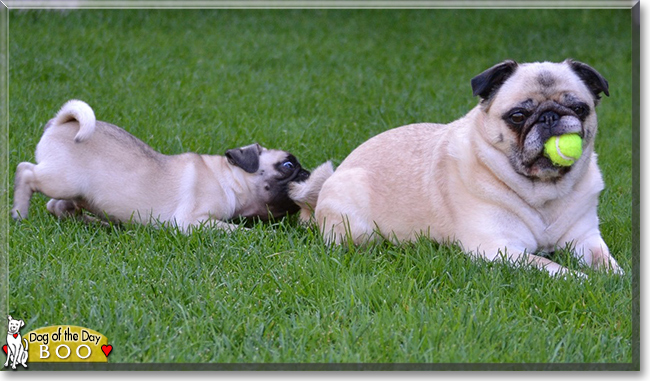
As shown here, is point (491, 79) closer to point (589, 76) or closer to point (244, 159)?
point (589, 76)

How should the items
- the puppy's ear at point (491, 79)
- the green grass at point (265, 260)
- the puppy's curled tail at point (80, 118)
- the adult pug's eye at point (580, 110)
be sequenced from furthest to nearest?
1. the puppy's curled tail at point (80, 118)
2. the puppy's ear at point (491, 79)
3. the adult pug's eye at point (580, 110)
4. the green grass at point (265, 260)

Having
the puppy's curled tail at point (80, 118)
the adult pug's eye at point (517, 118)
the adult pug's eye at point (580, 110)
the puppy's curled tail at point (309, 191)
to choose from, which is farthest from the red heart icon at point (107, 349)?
the adult pug's eye at point (580, 110)

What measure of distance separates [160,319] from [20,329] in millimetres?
592

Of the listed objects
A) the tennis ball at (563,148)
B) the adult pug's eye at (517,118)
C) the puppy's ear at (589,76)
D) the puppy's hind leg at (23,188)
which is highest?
the puppy's ear at (589,76)

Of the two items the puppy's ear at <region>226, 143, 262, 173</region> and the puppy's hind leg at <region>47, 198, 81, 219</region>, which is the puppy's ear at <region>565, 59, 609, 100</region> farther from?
the puppy's hind leg at <region>47, 198, 81, 219</region>

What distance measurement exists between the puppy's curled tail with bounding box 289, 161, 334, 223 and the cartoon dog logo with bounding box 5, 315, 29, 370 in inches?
87.3

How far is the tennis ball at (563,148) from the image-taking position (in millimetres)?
3947

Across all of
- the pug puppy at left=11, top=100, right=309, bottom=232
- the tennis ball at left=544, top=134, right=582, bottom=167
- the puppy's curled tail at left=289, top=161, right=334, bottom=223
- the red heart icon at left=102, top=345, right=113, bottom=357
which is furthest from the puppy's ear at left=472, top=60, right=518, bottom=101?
the red heart icon at left=102, top=345, right=113, bottom=357

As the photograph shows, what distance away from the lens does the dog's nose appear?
13.0 ft

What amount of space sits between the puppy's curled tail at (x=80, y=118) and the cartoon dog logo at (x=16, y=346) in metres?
1.76

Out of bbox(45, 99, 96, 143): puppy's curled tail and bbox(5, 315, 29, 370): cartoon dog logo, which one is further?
bbox(45, 99, 96, 143): puppy's curled tail

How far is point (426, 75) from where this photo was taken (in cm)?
909

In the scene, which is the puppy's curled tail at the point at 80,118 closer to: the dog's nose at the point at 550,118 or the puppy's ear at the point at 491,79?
the puppy's ear at the point at 491,79

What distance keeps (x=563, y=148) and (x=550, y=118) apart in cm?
16
